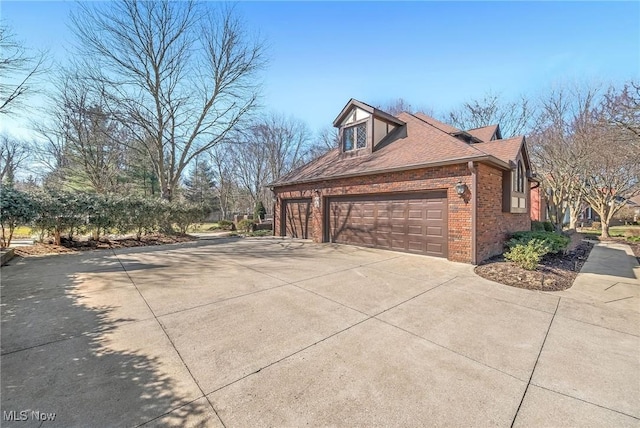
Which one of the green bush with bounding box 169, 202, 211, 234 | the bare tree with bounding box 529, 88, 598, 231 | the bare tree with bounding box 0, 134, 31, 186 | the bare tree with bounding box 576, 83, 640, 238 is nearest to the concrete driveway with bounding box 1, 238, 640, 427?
the green bush with bounding box 169, 202, 211, 234

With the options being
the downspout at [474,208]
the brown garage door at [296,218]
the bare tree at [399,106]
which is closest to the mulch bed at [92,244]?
the brown garage door at [296,218]

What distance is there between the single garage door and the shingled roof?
1078 mm

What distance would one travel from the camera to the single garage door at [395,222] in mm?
8055

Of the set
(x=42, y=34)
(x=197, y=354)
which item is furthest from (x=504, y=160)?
(x=42, y=34)

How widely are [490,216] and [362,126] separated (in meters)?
6.21

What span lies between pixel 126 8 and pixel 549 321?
1964 cm

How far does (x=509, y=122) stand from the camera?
1966cm

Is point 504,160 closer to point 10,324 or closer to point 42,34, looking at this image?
point 10,324

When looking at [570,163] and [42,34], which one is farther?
[570,163]

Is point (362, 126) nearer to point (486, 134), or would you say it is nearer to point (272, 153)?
point (486, 134)

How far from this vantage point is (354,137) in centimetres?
1154

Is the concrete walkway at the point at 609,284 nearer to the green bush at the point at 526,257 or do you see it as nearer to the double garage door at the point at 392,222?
the green bush at the point at 526,257

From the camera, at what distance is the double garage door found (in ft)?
26.5

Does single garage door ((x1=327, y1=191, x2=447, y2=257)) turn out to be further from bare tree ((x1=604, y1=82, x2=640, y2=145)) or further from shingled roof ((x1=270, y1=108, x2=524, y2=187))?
bare tree ((x1=604, y1=82, x2=640, y2=145))
